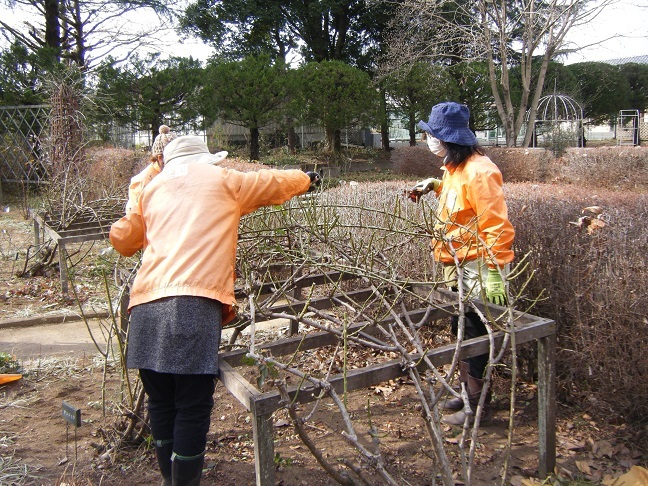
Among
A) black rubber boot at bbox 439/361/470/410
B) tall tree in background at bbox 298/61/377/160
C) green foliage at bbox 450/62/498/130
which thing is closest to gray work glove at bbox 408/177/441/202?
black rubber boot at bbox 439/361/470/410

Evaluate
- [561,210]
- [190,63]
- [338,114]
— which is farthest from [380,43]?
[561,210]

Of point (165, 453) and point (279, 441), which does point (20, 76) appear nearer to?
point (279, 441)

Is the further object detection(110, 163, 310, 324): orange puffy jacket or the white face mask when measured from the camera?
the white face mask

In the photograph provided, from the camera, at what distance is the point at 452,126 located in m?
3.06

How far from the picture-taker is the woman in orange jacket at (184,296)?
2137 millimetres

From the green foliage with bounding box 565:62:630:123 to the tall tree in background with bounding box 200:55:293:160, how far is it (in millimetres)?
19002

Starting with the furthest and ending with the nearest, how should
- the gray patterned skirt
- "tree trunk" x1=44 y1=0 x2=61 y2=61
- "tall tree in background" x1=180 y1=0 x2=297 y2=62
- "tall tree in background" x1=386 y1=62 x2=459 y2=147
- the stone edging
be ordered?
"tall tree in background" x1=180 y1=0 x2=297 y2=62 < "tall tree in background" x1=386 y1=62 x2=459 y2=147 < "tree trunk" x1=44 y1=0 x2=61 y2=61 < the stone edging < the gray patterned skirt

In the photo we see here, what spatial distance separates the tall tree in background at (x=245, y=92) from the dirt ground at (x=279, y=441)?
10821mm

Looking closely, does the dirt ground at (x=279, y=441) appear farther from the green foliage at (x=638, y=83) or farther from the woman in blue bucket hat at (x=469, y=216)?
the green foliage at (x=638, y=83)

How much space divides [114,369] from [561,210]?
9.85 feet

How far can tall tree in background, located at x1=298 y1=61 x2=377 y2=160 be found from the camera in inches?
619

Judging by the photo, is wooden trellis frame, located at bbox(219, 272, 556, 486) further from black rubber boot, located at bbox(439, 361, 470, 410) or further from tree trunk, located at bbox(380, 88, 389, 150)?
tree trunk, located at bbox(380, 88, 389, 150)

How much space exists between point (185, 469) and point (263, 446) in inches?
18.4

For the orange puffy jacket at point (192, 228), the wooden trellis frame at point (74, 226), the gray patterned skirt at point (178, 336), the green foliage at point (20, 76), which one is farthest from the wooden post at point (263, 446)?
the green foliage at point (20, 76)
